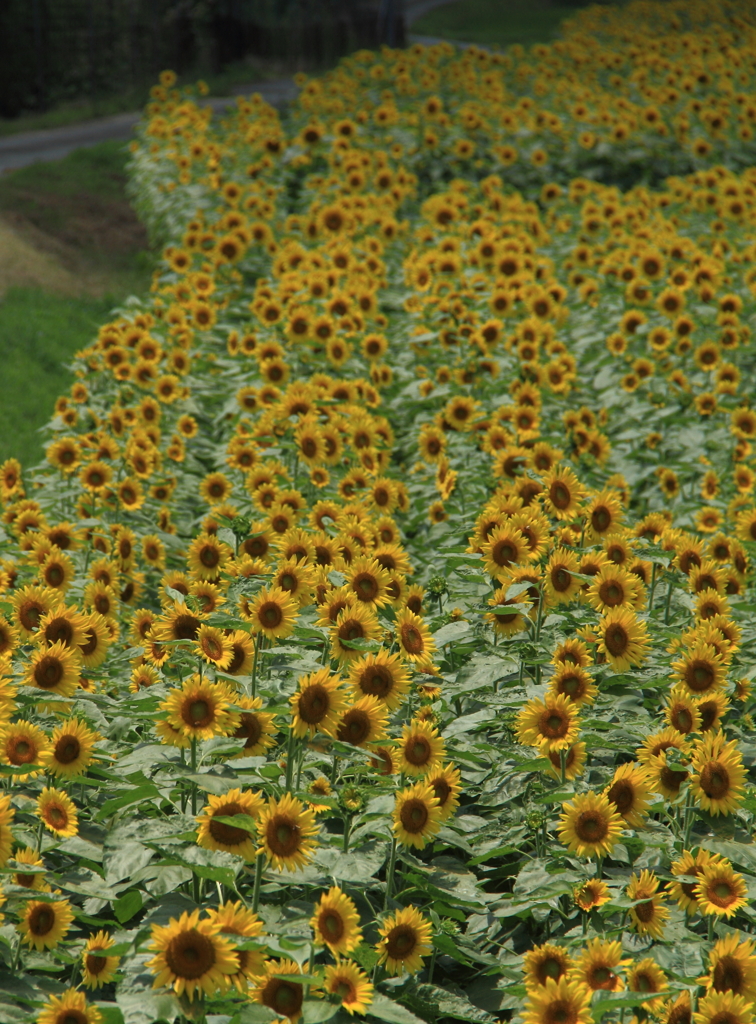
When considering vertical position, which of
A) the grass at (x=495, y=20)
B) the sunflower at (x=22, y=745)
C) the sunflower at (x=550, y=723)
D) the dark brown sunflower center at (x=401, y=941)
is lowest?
the dark brown sunflower center at (x=401, y=941)

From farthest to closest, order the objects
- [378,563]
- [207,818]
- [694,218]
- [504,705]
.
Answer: [694,218] < [378,563] < [504,705] < [207,818]

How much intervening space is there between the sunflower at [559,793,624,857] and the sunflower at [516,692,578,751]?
0.83ft

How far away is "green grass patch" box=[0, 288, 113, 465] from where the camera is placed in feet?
30.1

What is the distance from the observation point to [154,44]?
27141 mm

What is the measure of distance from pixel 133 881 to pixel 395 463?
207 inches

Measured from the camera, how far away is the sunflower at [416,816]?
3377mm

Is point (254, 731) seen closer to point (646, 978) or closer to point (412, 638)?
point (412, 638)

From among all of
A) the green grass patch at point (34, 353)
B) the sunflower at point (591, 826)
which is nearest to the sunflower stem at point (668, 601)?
the sunflower at point (591, 826)

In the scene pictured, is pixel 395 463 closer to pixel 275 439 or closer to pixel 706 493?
pixel 275 439

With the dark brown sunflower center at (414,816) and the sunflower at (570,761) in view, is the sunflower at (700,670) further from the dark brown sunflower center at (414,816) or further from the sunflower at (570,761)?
the dark brown sunflower center at (414,816)

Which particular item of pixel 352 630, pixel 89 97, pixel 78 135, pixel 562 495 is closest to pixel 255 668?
pixel 352 630

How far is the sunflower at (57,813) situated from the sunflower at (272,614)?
0.86m

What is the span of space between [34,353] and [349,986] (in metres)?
9.29

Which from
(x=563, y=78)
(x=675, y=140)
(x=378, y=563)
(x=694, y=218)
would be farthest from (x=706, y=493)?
(x=563, y=78)
